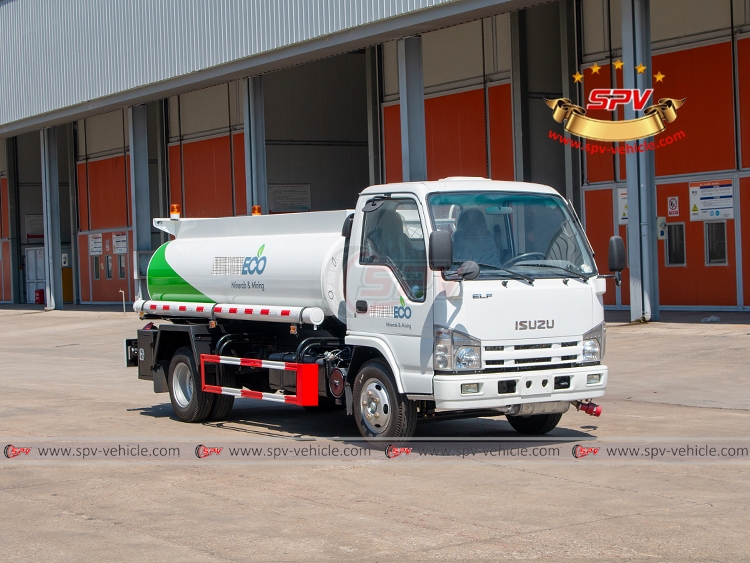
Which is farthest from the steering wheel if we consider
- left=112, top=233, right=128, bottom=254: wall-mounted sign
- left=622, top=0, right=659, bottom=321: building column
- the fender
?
left=112, top=233, right=128, bottom=254: wall-mounted sign

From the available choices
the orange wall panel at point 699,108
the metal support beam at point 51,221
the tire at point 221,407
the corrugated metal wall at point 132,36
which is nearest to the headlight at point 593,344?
the tire at point 221,407

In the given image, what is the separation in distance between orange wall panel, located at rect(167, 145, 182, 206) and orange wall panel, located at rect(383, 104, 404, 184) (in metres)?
11.6

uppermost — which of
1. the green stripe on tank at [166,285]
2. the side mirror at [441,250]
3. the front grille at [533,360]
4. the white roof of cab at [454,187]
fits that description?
the white roof of cab at [454,187]

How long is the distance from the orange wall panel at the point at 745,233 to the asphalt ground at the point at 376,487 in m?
9.46

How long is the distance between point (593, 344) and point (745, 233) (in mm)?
15180

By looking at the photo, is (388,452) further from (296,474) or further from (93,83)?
(93,83)

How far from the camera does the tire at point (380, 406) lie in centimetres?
962

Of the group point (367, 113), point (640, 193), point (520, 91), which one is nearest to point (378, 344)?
point (640, 193)

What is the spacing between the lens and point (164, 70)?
106 ft

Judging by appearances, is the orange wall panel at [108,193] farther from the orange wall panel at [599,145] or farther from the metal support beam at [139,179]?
the orange wall panel at [599,145]

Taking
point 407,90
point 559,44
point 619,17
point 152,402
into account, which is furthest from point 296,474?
point 559,44

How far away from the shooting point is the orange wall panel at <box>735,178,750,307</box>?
76.9ft

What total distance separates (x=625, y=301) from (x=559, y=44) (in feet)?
25.1

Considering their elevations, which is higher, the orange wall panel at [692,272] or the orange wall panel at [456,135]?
the orange wall panel at [456,135]
